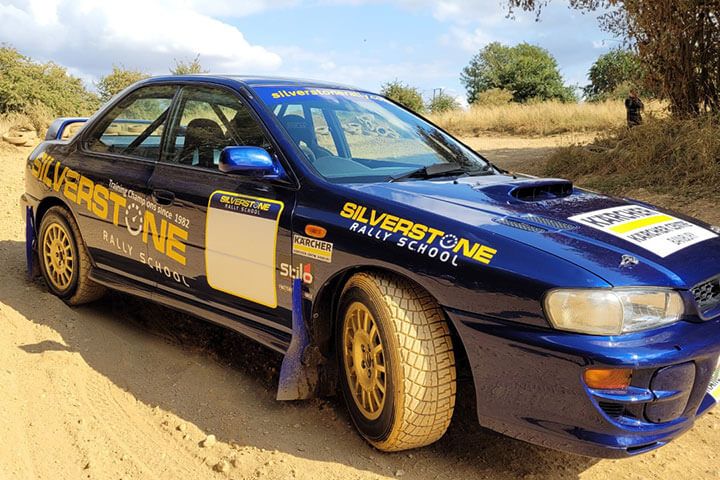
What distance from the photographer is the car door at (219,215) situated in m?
3.27

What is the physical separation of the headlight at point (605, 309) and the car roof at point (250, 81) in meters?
2.17

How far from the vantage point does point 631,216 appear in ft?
9.96

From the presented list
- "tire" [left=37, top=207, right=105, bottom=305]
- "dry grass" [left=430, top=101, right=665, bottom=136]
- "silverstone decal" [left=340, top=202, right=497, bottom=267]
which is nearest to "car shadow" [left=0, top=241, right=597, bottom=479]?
"tire" [left=37, top=207, right=105, bottom=305]

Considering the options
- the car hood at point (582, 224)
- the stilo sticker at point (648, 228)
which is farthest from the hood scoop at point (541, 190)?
the stilo sticker at point (648, 228)

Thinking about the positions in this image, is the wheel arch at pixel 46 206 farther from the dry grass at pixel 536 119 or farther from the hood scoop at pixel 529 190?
the dry grass at pixel 536 119

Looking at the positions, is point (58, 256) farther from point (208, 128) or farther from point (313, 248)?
point (313, 248)

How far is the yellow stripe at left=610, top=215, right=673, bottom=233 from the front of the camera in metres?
2.78

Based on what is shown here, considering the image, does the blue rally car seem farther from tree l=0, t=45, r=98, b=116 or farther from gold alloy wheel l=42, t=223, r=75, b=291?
tree l=0, t=45, r=98, b=116

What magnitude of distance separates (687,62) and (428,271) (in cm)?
871

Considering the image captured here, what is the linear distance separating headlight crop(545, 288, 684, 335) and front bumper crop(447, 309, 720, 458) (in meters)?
0.04

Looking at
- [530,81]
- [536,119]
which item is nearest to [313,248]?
[536,119]

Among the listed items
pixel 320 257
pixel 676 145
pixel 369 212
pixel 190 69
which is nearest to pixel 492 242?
pixel 369 212

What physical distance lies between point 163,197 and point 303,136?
3.04 feet

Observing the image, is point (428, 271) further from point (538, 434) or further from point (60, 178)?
point (60, 178)
